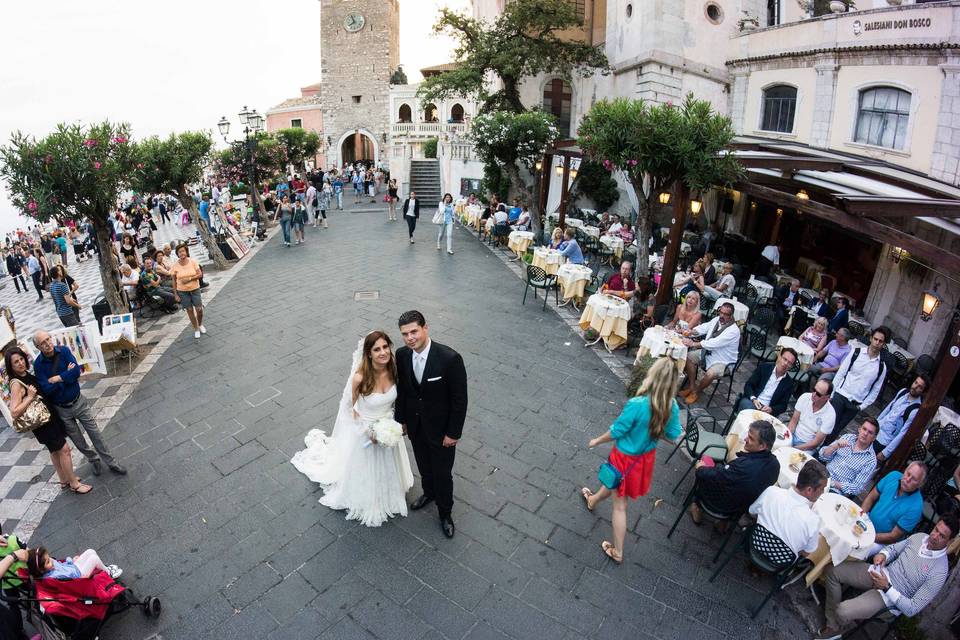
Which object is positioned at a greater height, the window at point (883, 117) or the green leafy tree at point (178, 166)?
the window at point (883, 117)

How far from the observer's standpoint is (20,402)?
428 centimetres

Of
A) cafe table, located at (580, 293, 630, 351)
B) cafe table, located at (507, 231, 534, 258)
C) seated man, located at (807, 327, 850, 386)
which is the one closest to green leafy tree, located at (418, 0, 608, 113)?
cafe table, located at (507, 231, 534, 258)

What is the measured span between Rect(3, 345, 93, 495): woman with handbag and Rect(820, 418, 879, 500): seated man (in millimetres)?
7438

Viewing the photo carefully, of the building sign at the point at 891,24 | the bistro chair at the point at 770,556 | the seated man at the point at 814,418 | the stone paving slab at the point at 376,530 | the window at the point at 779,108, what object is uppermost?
the building sign at the point at 891,24

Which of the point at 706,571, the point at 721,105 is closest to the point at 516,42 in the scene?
the point at 721,105

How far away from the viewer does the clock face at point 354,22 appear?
4031cm

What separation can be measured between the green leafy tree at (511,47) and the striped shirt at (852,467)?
56.7ft

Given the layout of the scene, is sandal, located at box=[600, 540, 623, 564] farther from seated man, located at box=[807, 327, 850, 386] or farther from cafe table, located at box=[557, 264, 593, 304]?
cafe table, located at box=[557, 264, 593, 304]

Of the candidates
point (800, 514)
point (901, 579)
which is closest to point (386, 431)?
point (800, 514)

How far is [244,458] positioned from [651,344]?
5362 millimetres

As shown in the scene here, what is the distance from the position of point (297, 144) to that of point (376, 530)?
34886mm

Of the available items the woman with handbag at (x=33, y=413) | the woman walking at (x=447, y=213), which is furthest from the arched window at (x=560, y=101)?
the woman with handbag at (x=33, y=413)

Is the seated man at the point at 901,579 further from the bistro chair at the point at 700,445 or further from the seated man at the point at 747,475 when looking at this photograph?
the bistro chair at the point at 700,445

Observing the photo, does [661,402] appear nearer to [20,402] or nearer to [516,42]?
[20,402]
